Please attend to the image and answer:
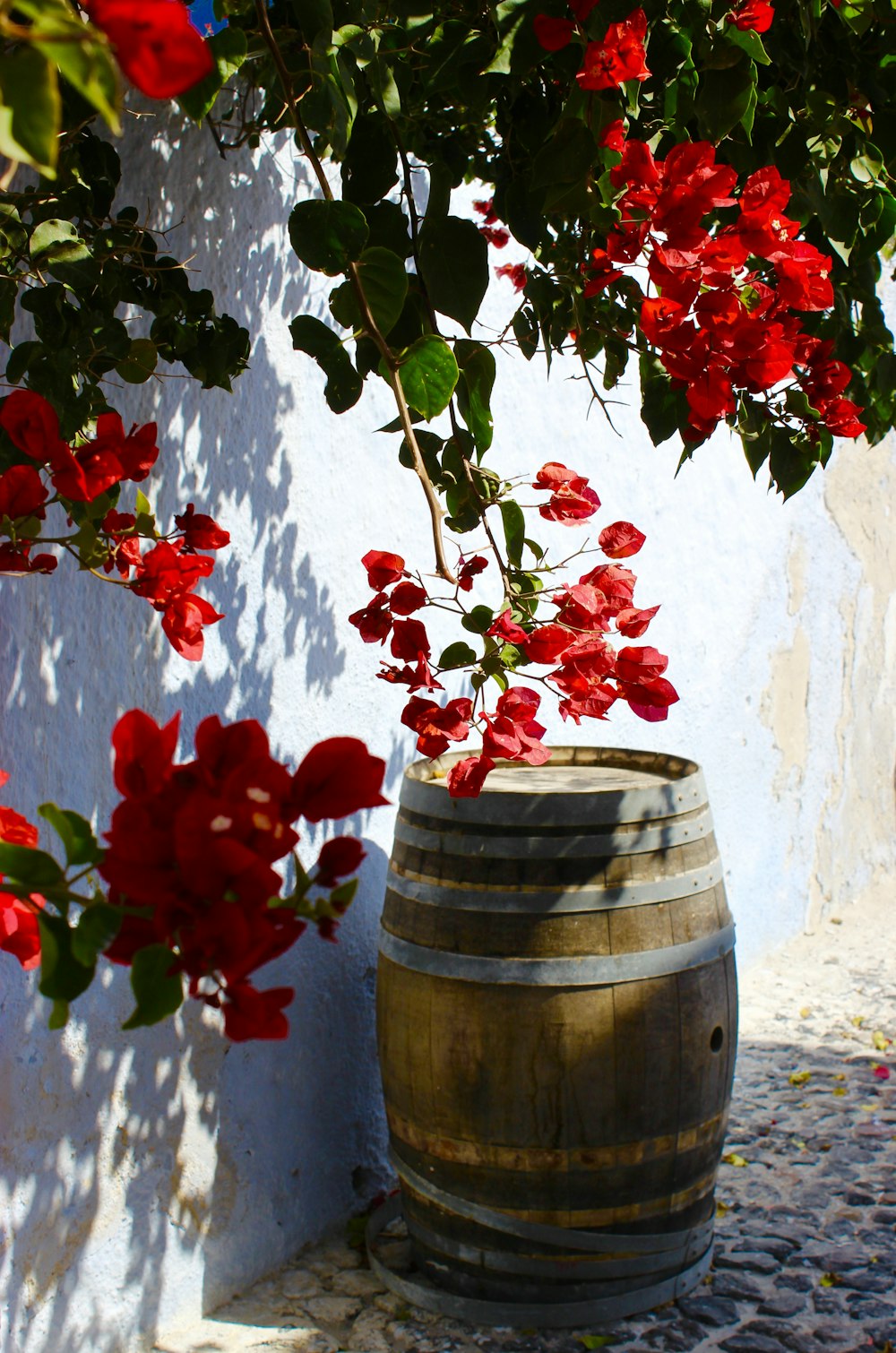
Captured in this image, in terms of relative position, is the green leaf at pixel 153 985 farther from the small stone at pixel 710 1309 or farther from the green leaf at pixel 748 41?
the small stone at pixel 710 1309

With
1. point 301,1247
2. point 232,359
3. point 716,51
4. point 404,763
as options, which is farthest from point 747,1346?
point 716,51

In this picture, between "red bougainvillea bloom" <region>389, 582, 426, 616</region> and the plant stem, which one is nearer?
the plant stem

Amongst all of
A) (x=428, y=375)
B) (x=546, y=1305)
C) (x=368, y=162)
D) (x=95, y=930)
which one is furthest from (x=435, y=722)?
(x=546, y=1305)

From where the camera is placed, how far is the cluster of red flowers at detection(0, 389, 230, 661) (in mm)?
900

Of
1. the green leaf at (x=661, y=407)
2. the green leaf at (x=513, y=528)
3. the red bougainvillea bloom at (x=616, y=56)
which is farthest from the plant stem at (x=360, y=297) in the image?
the green leaf at (x=661, y=407)

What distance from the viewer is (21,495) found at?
94cm

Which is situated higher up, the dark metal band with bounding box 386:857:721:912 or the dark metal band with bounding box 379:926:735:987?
the dark metal band with bounding box 386:857:721:912

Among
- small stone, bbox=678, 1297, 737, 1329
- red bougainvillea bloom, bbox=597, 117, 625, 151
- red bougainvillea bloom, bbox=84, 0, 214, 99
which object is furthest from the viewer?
small stone, bbox=678, 1297, 737, 1329

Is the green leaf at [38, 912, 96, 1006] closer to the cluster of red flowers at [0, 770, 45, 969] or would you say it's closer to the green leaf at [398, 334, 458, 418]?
the cluster of red flowers at [0, 770, 45, 969]

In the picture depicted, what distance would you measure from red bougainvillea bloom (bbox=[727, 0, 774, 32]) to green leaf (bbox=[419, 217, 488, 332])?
0.30 meters

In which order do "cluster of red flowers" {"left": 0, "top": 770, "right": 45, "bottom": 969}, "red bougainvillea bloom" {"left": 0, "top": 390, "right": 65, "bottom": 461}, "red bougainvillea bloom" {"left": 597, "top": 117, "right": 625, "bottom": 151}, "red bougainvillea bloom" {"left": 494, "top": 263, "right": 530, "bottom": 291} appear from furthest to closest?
"red bougainvillea bloom" {"left": 494, "top": 263, "right": 530, "bottom": 291} < "red bougainvillea bloom" {"left": 597, "top": 117, "right": 625, "bottom": 151} < "red bougainvillea bloom" {"left": 0, "top": 390, "right": 65, "bottom": 461} < "cluster of red flowers" {"left": 0, "top": 770, "right": 45, "bottom": 969}

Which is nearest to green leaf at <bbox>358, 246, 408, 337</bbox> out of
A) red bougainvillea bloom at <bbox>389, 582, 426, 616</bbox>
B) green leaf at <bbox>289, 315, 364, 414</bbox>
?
green leaf at <bbox>289, 315, 364, 414</bbox>

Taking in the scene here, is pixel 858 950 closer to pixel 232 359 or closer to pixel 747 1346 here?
pixel 747 1346

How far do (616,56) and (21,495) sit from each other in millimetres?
611
